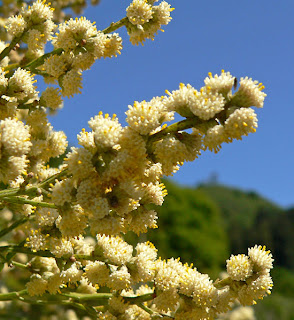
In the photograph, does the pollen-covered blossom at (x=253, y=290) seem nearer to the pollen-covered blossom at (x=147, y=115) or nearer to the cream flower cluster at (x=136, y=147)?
the cream flower cluster at (x=136, y=147)

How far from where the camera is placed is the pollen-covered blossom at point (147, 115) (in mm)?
1681

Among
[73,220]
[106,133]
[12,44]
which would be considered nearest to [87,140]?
[106,133]

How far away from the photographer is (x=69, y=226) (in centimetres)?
187

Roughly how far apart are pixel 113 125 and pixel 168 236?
25.2 metres

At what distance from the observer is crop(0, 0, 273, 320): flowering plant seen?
5.53 feet

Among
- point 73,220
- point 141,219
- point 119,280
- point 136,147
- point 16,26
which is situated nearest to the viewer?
point 136,147

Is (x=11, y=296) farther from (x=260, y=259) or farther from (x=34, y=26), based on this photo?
(x=34, y=26)

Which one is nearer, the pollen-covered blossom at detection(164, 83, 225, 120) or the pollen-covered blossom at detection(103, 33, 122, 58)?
the pollen-covered blossom at detection(164, 83, 225, 120)

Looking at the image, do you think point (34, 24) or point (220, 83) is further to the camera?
point (34, 24)

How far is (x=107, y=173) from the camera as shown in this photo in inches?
64.9

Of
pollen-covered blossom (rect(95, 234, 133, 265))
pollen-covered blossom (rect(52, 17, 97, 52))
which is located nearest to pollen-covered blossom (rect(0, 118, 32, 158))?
pollen-covered blossom (rect(52, 17, 97, 52))

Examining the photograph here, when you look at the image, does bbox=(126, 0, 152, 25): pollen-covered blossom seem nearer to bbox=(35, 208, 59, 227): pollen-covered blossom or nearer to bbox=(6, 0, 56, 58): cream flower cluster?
bbox=(6, 0, 56, 58): cream flower cluster

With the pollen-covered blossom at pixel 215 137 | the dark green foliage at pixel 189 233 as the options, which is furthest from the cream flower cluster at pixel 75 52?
the dark green foliage at pixel 189 233

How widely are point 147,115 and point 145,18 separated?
93 centimetres
